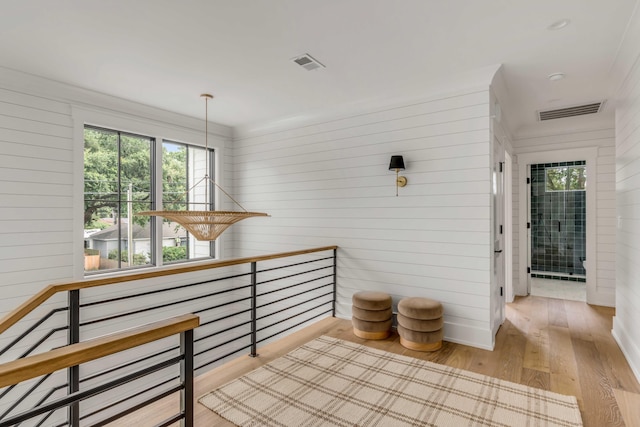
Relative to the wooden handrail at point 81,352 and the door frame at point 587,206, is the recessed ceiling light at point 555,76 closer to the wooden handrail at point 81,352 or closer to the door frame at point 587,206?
the door frame at point 587,206

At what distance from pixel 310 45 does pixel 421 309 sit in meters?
2.51

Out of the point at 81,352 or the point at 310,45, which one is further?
the point at 310,45

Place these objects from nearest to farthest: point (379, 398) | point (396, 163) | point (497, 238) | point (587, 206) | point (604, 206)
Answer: point (379, 398), point (396, 163), point (497, 238), point (604, 206), point (587, 206)

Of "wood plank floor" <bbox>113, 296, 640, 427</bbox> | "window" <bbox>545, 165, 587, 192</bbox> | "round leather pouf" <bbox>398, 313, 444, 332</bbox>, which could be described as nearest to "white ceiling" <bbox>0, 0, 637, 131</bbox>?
"round leather pouf" <bbox>398, 313, 444, 332</bbox>

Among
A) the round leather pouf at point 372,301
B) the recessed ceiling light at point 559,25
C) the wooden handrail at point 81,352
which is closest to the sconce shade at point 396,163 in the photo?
the round leather pouf at point 372,301

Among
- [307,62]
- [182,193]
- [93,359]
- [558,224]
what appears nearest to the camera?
[93,359]

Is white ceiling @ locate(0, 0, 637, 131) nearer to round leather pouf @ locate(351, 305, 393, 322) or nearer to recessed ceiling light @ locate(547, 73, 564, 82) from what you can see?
recessed ceiling light @ locate(547, 73, 564, 82)

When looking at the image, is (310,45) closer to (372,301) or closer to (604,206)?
(372,301)

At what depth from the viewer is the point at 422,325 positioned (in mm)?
3148

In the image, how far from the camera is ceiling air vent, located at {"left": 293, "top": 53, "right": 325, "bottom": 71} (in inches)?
117

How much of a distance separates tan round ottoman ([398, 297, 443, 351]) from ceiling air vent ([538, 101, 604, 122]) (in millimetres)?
3181

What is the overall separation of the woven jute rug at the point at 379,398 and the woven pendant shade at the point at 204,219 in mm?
1282

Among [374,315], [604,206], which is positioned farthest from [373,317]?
[604,206]

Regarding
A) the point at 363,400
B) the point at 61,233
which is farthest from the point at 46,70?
the point at 363,400
